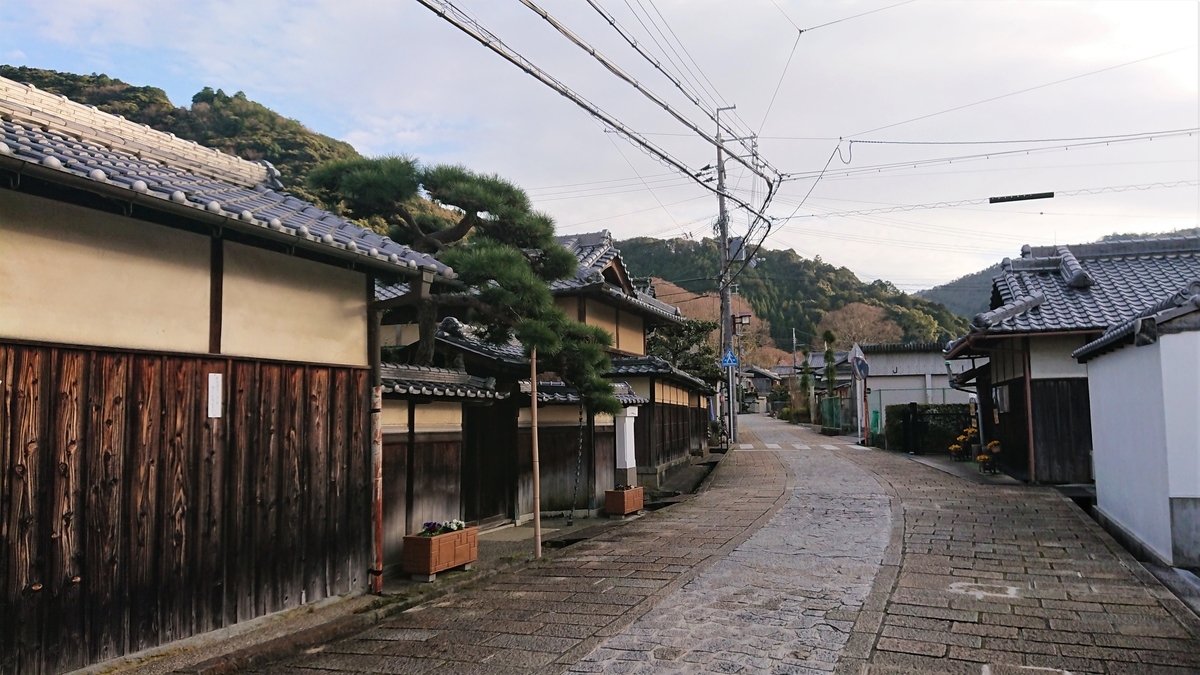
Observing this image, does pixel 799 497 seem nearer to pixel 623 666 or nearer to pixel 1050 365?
pixel 1050 365

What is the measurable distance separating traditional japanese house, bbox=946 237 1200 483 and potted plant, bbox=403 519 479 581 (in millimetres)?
12311

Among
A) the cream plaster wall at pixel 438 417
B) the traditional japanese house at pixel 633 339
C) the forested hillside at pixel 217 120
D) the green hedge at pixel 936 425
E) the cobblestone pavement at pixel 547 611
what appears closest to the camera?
the cobblestone pavement at pixel 547 611

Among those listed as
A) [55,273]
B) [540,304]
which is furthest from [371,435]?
[55,273]

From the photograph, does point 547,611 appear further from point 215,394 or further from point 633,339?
point 633,339

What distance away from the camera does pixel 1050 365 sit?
56.4 feet

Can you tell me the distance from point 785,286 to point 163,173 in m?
99.7

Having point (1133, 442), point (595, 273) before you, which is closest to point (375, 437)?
point (1133, 442)

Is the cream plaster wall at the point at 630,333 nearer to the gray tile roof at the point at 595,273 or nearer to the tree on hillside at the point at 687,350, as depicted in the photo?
the gray tile roof at the point at 595,273

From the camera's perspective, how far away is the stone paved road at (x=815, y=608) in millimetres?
6344

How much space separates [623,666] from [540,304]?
213 inches

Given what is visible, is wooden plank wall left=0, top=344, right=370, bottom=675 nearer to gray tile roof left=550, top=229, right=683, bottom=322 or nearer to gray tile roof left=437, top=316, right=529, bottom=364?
gray tile roof left=437, top=316, right=529, bottom=364

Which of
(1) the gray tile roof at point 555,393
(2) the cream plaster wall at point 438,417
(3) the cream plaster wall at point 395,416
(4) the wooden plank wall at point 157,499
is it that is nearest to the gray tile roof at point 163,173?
(4) the wooden plank wall at point 157,499

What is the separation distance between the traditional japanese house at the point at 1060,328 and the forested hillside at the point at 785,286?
68.9m

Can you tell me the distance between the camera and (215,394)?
7.09 metres
